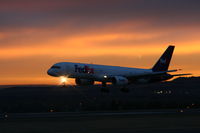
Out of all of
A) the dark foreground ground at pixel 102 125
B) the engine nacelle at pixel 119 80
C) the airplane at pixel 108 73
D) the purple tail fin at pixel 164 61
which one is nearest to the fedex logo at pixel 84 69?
the airplane at pixel 108 73

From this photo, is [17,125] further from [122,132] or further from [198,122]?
[198,122]

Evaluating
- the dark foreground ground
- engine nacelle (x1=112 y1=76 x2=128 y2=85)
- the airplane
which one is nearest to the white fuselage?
the airplane

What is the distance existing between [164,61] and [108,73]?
16.6 meters

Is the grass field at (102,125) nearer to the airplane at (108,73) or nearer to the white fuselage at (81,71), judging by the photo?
the white fuselage at (81,71)

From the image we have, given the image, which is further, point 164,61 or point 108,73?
point 164,61

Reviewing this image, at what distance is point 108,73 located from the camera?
85.3 meters

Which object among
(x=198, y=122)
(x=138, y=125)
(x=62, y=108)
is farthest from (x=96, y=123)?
(x=62, y=108)

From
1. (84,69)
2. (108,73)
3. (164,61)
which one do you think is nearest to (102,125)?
(84,69)

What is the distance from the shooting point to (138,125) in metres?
43.9

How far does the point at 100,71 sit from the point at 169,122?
38.1 m

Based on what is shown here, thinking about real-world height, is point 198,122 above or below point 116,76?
below

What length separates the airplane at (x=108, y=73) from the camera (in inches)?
3201

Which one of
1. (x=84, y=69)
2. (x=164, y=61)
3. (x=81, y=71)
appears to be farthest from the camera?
(x=164, y=61)

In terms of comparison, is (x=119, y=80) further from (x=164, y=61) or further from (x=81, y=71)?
(x=164, y=61)
